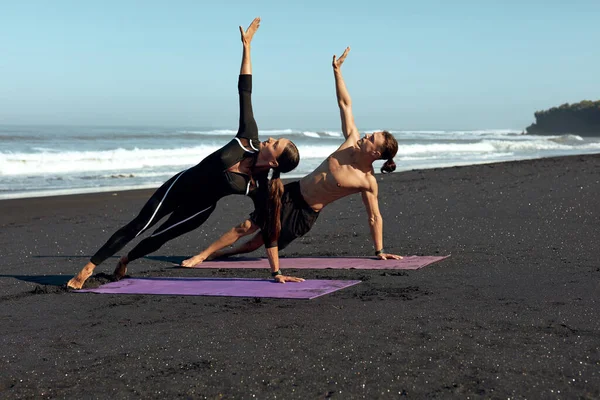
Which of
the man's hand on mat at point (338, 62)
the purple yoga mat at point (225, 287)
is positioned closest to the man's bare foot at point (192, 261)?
the purple yoga mat at point (225, 287)

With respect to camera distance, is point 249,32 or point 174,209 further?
point 174,209

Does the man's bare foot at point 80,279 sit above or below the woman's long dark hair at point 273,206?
below

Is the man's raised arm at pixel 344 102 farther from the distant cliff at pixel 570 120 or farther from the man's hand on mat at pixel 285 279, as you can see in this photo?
the distant cliff at pixel 570 120

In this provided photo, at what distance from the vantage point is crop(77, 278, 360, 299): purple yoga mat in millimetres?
5305

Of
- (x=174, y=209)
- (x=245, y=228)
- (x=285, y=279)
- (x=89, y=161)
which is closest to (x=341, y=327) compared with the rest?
(x=285, y=279)

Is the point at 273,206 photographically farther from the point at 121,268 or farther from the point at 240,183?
the point at 121,268

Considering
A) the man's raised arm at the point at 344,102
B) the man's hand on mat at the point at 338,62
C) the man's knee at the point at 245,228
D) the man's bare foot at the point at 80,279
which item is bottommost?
the man's bare foot at the point at 80,279

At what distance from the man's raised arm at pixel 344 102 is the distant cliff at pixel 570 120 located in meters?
74.4

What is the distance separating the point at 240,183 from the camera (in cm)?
580

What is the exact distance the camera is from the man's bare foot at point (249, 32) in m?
5.79

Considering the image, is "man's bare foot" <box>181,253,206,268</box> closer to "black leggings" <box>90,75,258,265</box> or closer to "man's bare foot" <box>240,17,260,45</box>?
"black leggings" <box>90,75,258,265</box>


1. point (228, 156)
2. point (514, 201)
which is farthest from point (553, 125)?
point (228, 156)

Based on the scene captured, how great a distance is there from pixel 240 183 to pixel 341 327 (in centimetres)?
183

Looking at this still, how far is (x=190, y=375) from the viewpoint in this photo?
11.6 ft
